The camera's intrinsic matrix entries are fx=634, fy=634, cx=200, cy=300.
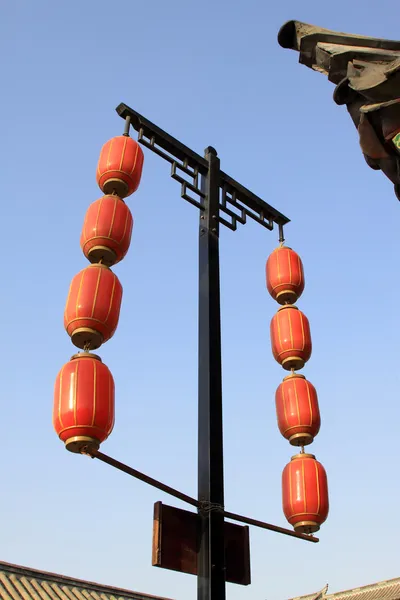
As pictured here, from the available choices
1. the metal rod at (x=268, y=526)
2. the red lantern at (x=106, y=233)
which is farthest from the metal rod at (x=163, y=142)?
the metal rod at (x=268, y=526)

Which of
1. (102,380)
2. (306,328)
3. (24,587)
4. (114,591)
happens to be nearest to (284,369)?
(306,328)

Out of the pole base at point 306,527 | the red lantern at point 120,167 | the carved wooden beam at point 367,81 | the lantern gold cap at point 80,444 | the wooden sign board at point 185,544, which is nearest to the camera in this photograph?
the carved wooden beam at point 367,81

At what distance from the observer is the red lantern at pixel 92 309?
180 inches

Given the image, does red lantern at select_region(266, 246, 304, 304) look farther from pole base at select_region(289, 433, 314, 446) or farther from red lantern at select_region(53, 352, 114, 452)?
red lantern at select_region(53, 352, 114, 452)

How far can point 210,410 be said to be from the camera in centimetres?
453

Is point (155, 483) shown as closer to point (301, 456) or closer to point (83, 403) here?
point (83, 403)

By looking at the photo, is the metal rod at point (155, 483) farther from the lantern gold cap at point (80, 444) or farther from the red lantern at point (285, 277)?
the red lantern at point (285, 277)

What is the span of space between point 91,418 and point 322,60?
260 cm

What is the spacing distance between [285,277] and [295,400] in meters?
1.38

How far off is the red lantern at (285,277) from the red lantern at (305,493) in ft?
5.62

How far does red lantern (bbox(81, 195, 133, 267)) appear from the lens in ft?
16.6

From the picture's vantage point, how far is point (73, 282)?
4875 millimetres

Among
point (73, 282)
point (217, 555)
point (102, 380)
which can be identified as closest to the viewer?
point (217, 555)

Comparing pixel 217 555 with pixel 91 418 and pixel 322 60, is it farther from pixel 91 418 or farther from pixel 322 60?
pixel 322 60
